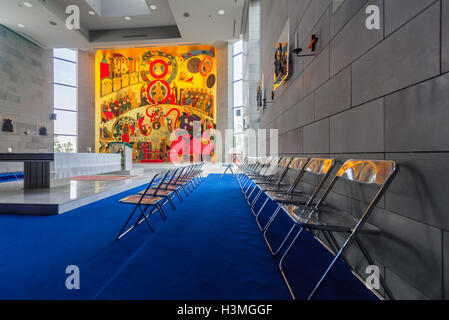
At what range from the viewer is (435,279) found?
3.56 feet

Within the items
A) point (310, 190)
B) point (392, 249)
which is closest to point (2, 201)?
point (310, 190)

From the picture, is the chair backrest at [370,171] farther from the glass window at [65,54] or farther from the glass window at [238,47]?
the glass window at [65,54]

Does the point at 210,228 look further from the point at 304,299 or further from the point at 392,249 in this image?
the point at 392,249

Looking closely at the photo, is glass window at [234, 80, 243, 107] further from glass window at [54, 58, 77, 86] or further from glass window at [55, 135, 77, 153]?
glass window at [55, 135, 77, 153]

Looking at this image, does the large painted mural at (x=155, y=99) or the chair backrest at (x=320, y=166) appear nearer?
the chair backrest at (x=320, y=166)

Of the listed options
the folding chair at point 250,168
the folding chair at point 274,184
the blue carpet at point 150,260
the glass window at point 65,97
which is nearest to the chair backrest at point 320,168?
the folding chair at point 274,184

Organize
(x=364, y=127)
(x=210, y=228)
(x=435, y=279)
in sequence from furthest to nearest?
1. (x=210, y=228)
2. (x=364, y=127)
3. (x=435, y=279)

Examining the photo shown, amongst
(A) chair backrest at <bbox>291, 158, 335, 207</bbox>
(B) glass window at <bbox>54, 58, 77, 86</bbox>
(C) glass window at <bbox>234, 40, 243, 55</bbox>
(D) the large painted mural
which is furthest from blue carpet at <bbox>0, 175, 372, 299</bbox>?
(B) glass window at <bbox>54, 58, 77, 86</bbox>

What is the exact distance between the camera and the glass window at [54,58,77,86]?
11578 millimetres

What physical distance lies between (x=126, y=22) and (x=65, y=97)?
17.9 ft

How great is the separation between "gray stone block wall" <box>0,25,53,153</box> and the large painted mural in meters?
2.75

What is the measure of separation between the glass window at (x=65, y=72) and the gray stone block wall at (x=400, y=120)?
1426 centimetres

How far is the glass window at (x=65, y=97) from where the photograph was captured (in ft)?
37.9
